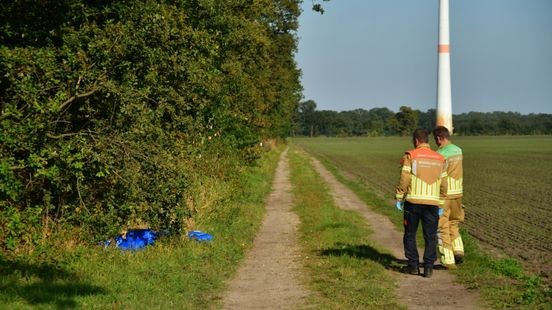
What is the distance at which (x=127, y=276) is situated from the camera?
9.12 metres

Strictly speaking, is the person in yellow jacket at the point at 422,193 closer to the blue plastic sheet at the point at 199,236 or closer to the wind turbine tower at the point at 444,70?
the blue plastic sheet at the point at 199,236

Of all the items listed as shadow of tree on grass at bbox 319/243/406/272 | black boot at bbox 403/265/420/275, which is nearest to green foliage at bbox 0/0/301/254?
shadow of tree on grass at bbox 319/243/406/272

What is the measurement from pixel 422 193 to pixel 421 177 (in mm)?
229

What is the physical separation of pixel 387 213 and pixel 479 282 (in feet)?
30.5

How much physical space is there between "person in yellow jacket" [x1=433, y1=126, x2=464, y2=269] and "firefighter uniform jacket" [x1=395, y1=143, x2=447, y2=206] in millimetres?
614

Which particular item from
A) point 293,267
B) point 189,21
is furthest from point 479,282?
point 189,21

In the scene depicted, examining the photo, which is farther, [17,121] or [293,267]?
[293,267]

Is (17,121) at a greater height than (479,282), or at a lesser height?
greater

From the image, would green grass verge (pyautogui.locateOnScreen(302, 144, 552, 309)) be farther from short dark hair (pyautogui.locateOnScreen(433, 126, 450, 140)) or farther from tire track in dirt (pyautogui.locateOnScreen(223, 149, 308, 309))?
tire track in dirt (pyautogui.locateOnScreen(223, 149, 308, 309))

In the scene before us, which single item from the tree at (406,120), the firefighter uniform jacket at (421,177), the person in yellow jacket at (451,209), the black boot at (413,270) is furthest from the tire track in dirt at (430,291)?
the tree at (406,120)

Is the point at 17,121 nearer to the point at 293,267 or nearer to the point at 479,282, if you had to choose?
the point at 293,267

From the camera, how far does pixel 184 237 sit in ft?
37.8

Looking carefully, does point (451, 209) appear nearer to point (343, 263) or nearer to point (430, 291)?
point (343, 263)

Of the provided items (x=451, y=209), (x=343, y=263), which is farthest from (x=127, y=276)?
(x=451, y=209)
